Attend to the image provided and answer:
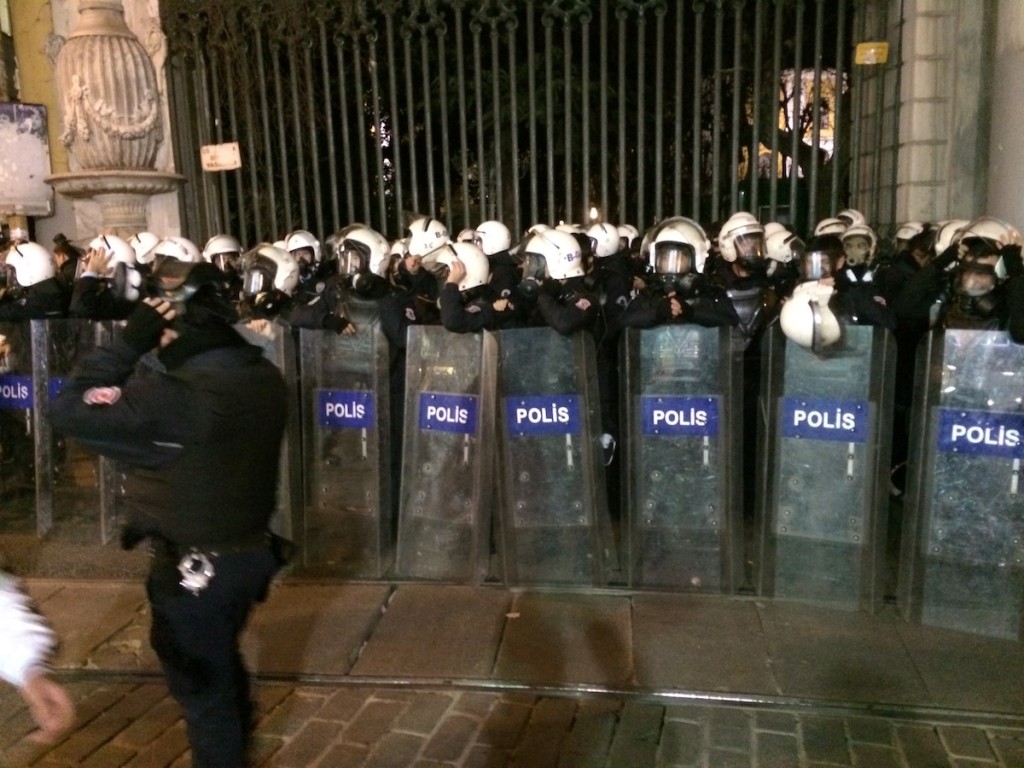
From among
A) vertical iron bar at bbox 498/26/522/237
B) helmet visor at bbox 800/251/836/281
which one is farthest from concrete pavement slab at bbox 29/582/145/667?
vertical iron bar at bbox 498/26/522/237

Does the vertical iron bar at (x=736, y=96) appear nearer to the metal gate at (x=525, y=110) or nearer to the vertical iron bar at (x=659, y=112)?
the metal gate at (x=525, y=110)

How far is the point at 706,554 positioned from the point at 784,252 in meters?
2.45

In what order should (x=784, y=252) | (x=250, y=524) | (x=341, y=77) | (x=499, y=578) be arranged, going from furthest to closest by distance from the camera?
(x=341, y=77), (x=784, y=252), (x=499, y=578), (x=250, y=524)

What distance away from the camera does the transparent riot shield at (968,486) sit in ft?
14.7

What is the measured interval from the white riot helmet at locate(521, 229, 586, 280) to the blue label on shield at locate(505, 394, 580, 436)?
2.66 feet

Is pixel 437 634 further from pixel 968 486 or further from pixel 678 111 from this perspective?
pixel 678 111

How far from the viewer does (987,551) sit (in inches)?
180

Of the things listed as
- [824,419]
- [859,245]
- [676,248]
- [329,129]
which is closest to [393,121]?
[329,129]

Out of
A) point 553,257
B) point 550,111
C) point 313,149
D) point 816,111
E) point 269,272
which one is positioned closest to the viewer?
point 553,257

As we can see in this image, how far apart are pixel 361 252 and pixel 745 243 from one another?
2.59 metres

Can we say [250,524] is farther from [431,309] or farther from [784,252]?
[784,252]

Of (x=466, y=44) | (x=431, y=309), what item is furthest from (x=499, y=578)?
(x=466, y=44)

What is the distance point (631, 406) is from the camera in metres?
5.07

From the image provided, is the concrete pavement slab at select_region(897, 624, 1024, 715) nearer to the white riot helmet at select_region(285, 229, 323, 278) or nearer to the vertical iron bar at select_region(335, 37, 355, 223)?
the white riot helmet at select_region(285, 229, 323, 278)
